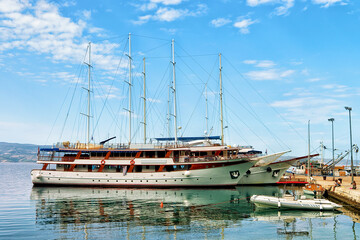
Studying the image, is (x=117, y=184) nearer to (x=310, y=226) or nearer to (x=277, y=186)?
(x=277, y=186)

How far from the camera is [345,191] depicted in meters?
28.3

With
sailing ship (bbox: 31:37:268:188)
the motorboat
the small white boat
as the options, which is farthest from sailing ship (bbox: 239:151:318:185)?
the small white boat

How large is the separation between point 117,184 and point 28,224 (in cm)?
2043

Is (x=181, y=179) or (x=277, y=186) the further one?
(x=277, y=186)

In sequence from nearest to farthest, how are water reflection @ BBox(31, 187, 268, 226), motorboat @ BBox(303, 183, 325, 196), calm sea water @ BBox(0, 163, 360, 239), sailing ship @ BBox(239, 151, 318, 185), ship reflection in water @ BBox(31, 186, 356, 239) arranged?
calm sea water @ BBox(0, 163, 360, 239) → ship reflection in water @ BBox(31, 186, 356, 239) → water reflection @ BBox(31, 187, 268, 226) → motorboat @ BBox(303, 183, 325, 196) → sailing ship @ BBox(239, 151, 318, 185)

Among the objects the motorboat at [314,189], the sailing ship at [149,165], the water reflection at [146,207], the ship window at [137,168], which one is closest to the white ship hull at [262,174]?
the sailing ship at [149,165]

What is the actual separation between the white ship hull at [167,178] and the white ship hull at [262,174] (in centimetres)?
319

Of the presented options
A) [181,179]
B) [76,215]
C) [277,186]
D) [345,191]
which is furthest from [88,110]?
[345,191]

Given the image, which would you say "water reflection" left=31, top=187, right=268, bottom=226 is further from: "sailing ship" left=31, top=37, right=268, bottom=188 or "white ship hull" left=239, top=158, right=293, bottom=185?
"white ship hull" left=239, top=158, right=293, bottom=185

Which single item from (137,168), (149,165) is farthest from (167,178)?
(137,168)

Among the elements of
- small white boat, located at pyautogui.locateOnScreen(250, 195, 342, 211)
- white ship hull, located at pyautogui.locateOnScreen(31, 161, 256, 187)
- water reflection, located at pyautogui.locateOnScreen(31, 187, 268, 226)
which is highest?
white ship hull, located at pyautogui.locateOnScreen(31, 161, 256, 187)

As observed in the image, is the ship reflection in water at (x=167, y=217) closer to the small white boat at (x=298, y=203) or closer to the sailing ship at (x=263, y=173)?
the small white boat at (x=298, y=203)

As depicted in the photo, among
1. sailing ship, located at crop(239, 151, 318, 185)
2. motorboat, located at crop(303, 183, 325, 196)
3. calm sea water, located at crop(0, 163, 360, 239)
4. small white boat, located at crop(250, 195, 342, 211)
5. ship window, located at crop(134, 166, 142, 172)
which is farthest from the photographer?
sailing ship, located at crop(239, 151, 318, 185)

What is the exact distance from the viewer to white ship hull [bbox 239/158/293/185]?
42500mm
